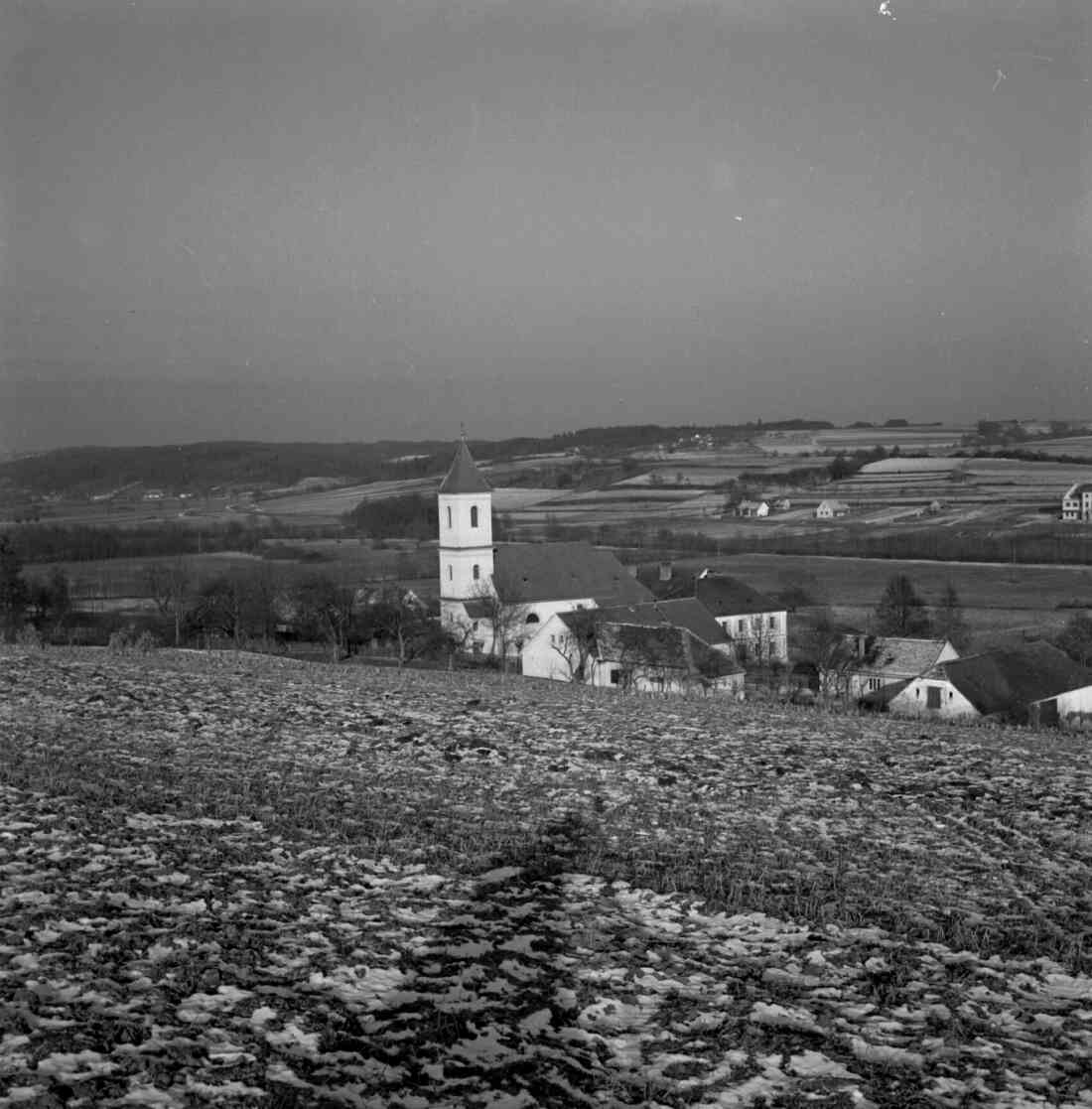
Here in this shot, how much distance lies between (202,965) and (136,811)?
4.25m

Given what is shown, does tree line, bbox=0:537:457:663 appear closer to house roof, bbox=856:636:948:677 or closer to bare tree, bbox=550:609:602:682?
bare tree, bbox=550:609:602:682

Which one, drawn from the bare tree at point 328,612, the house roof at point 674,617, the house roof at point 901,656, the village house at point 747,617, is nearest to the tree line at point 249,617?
the bare tree at point 328,612

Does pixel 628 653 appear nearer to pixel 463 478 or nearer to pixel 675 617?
pixel 675 617

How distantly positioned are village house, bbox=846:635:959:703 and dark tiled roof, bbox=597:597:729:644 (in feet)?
22.6

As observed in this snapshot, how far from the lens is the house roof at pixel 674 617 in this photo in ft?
166

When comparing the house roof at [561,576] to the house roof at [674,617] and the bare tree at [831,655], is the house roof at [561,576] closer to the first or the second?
the house roof at [674,617]

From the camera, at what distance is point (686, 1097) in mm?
6293

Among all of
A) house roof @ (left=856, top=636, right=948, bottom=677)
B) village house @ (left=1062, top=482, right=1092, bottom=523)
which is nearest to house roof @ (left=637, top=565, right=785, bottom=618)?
house roof @ (left=856, top=636, right=948, bottom=677)

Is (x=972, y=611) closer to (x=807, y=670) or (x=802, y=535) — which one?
(x=807, y=670)

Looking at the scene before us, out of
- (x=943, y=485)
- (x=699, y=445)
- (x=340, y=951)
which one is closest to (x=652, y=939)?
(x=340, y=951)

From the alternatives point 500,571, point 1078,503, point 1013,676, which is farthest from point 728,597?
point 1078,503

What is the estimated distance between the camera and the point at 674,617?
5362 centimetres

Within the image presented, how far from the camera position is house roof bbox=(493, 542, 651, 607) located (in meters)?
60.4

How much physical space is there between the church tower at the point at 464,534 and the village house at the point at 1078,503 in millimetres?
52891
